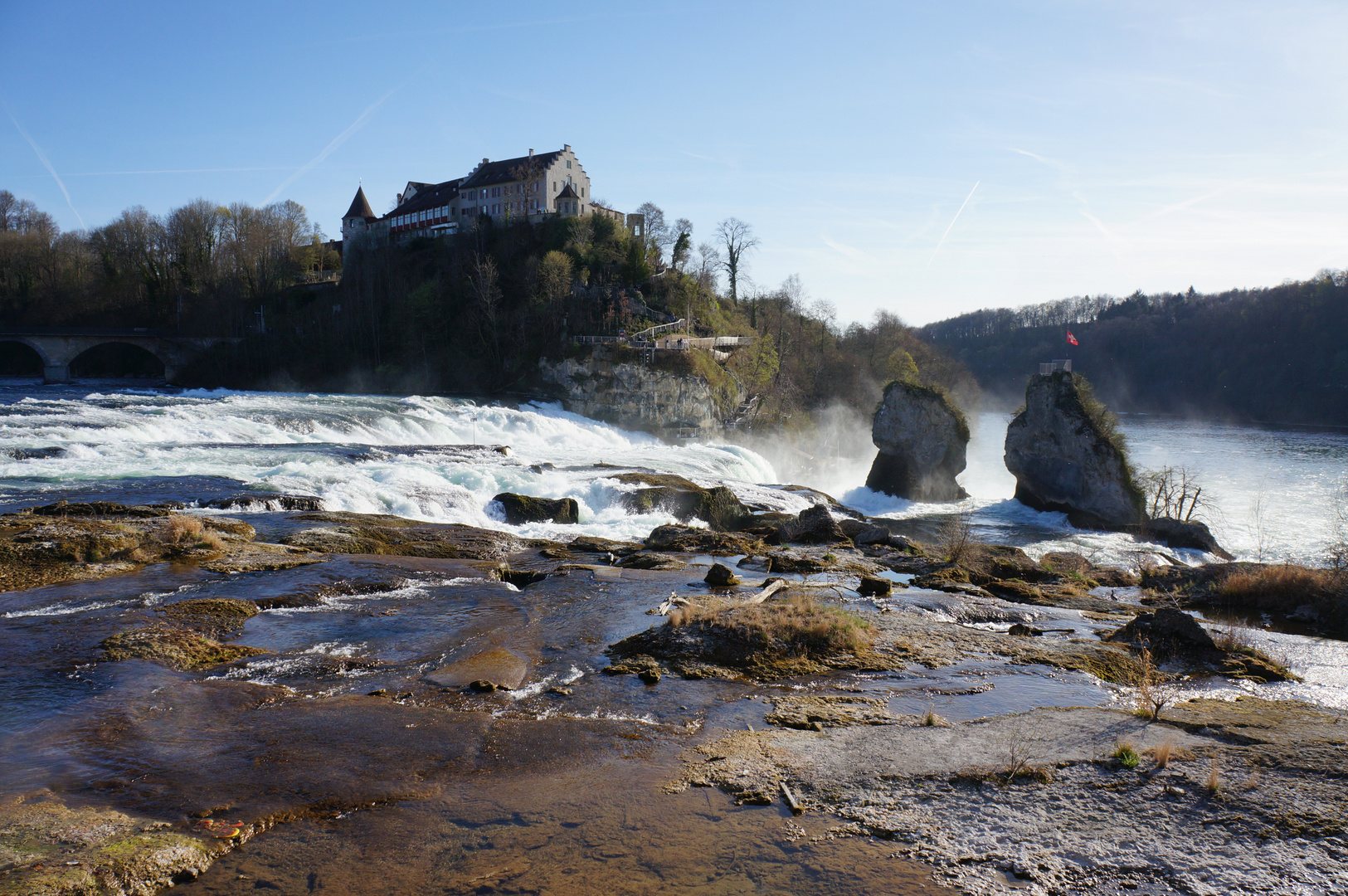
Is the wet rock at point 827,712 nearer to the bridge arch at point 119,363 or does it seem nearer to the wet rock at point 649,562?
the wet rock at point 649,562

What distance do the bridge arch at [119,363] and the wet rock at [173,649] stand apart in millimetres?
69848

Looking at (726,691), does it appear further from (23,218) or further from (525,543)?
(23,218)

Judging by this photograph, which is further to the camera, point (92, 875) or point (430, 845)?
point (430, 845)

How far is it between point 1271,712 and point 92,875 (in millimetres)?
11648

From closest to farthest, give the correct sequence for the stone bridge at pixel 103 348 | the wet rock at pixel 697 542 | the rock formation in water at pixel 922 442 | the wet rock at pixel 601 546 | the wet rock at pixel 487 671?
the wet rock at pixel 487 671 < the wet rock at pixel 601 546 < the wet rock at pixel 697 542 < the rock formation in water at pixel 922 442 < the stone bridge at pixel 103 348

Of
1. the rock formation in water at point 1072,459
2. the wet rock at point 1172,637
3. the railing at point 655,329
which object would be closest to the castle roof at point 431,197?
the railing at point 655,329

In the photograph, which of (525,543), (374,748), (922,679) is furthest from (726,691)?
(525,543)

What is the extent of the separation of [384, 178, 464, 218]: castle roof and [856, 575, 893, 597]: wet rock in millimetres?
73892

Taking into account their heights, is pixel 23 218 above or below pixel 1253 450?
above

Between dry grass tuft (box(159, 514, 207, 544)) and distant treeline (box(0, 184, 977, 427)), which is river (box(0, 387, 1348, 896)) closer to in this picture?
dry grass tuft (box(159, 514, 207, 544))

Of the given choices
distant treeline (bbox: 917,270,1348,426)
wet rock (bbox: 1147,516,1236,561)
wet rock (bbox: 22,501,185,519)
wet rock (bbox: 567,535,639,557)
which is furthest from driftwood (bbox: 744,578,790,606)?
distant treeline (bbox: 917,270,1348,426)

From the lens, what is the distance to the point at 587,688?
8523 mm

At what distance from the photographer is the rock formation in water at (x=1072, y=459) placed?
3397cm

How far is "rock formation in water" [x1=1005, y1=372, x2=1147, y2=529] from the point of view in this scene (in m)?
34.0
